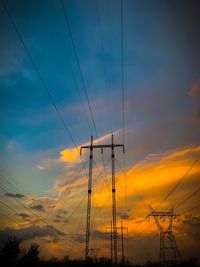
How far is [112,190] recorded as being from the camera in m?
49.3

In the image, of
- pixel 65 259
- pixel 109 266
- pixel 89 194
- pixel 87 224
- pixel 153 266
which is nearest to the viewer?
pixel 87 224

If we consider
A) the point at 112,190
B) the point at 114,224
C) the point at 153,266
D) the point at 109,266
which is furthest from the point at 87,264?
the point at 153,266

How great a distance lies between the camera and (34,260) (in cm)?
6475

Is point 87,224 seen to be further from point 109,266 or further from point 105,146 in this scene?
point 109,266

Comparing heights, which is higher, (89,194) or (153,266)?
(89,194)

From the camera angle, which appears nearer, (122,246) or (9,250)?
(9,250)

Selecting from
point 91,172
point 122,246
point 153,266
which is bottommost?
point 153,266

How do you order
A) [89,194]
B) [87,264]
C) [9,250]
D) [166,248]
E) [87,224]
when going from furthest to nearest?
[9,250]
[166,248]
[87,264]
[89,194]
[87,224]

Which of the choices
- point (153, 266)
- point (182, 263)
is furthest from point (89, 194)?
point (153, 266)

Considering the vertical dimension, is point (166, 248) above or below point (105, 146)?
below

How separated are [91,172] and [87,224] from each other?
35.5 ft

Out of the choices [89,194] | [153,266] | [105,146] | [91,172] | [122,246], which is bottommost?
[153,266]

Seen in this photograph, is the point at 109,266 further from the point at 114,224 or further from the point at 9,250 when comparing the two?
the point at 9,250

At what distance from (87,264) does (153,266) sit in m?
43.3
